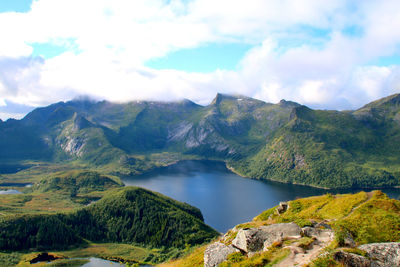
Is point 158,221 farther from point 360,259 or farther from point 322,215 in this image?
point 360,259

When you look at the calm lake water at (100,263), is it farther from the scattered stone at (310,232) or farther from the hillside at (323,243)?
the scattered stone at (310,232)

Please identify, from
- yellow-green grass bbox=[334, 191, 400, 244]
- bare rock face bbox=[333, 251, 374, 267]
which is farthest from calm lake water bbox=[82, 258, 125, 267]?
bare rock face bbox=[333, 251, 374, 267]

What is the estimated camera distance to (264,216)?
229 feet

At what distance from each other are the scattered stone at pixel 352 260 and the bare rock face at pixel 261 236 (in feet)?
31.5

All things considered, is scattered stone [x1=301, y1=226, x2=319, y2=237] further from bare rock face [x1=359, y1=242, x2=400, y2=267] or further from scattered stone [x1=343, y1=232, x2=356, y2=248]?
bare rock face [x1=359, y1=242, x2=400, y2=267]

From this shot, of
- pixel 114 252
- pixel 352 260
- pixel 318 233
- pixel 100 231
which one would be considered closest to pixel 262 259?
pixel 352 260

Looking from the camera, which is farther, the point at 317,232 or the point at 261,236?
the point at 317,232

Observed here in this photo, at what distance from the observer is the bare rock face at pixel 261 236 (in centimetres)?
3619

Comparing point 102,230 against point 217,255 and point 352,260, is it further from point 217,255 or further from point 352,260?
point 352,260

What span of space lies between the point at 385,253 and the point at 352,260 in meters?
4.30

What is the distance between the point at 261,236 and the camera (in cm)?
3709

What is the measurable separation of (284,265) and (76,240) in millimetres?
181464

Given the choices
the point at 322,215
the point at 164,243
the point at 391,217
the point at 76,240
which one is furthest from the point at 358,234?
the point at 76,240

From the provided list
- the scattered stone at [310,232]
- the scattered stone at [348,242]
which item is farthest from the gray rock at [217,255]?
the scattered stone at [348,242]
